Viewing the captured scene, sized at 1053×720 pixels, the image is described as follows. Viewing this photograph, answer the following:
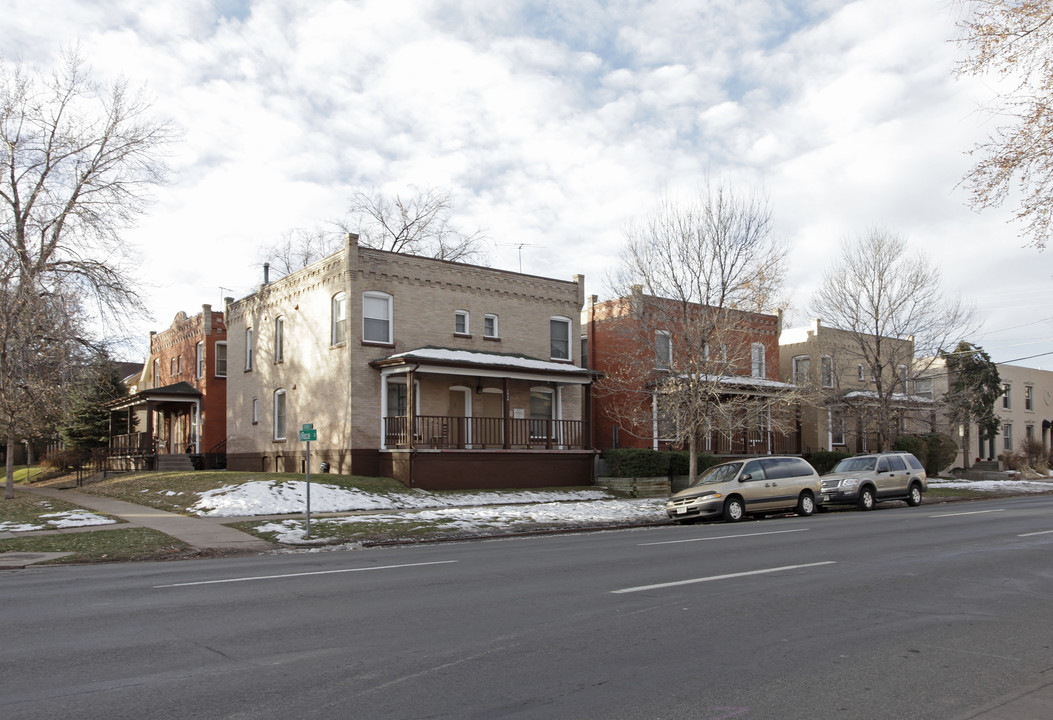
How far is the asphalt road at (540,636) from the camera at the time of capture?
553 centimetres

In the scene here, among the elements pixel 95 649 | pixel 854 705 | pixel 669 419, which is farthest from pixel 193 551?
pixel 669 419

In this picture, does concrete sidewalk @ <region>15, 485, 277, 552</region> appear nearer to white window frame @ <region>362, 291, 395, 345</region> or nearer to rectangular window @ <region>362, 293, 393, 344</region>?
rectangular window @ <region>362, 293, 393, 344</region>

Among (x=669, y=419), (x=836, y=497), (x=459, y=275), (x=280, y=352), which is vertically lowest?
(x=836, y=497)

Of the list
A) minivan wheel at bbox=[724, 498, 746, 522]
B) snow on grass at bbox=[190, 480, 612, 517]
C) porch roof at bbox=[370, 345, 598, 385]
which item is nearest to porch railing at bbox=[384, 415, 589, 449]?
porch roof at bbox=[370, 345, 598, 385]

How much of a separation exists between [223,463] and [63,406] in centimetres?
1176

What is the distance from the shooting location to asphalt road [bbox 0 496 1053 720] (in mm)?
5527

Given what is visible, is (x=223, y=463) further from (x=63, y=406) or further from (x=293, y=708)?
(x=293, y=708)

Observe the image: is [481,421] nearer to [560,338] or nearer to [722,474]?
[560,338]

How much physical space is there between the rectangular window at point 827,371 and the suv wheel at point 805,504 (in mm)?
15852

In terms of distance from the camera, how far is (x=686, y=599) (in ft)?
29.1

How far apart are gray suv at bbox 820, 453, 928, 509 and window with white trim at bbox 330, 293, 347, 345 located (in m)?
15.8

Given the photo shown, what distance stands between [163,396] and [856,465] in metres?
28.6

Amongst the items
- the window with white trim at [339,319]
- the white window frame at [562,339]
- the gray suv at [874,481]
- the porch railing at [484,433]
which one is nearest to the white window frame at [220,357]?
the window with white trim at [339,319]

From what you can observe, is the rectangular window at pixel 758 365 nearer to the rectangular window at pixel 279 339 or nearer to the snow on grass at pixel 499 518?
the snow on grass at pixel 499 518
